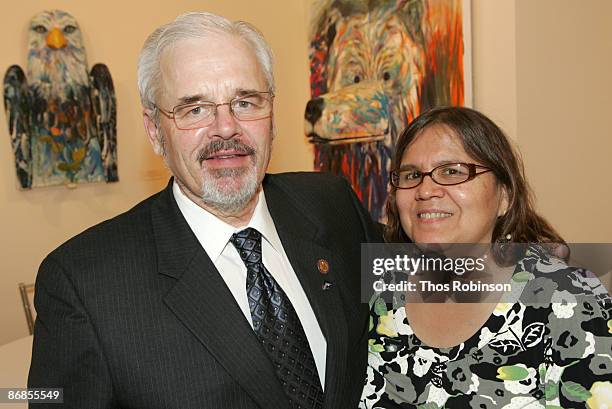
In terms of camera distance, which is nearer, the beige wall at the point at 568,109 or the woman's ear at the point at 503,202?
the woman's ear at the point at 503,202

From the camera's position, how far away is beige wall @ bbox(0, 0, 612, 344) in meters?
3.04

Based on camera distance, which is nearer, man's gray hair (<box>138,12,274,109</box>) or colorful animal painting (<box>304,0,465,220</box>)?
man's gray hair (<box>138,12,274,109</box>)

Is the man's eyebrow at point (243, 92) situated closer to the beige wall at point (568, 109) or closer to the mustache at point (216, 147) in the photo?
the mustache at point (216, 147)

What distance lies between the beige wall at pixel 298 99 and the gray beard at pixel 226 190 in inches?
72.3

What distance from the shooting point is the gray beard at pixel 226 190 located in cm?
163

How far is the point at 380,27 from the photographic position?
152 inches

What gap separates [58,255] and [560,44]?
2651mm

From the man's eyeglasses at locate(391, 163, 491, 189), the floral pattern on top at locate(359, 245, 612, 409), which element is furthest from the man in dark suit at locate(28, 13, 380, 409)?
the man's eyeglasses at locate(391, 163, 491, 189)

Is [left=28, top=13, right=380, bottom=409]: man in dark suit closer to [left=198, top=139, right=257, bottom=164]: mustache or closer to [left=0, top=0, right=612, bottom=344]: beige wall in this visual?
[left=198, top=139, right=257, bottom=164]: mustache

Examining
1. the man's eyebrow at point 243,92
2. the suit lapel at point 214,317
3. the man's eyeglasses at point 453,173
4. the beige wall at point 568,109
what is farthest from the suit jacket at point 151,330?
the beige wall at point 568,109

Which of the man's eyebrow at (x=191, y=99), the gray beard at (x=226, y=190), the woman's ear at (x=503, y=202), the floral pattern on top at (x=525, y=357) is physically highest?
the man's eyebrow at (x=191, y=99)

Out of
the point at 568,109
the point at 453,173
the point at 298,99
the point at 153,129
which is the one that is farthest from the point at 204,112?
the point at 298,99

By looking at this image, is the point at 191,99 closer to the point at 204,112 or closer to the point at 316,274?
the point at 204,112

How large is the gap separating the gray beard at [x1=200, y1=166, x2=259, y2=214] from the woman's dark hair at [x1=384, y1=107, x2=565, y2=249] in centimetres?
49
